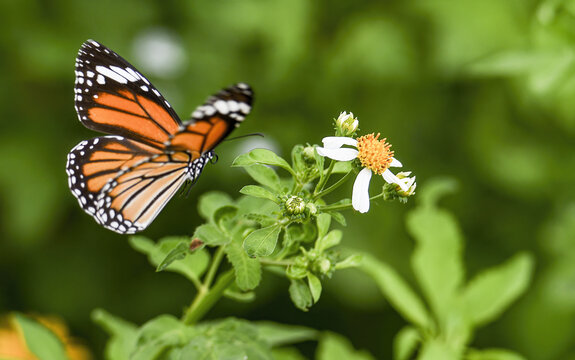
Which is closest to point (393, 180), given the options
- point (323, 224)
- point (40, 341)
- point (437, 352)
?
point (323, 224)

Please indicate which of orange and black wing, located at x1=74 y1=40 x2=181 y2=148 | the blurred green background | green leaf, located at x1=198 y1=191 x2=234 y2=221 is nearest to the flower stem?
green leaf, located at x1=198 y1=191 x2=234 y2=221

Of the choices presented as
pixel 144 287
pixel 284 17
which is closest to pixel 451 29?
pixel 284 17

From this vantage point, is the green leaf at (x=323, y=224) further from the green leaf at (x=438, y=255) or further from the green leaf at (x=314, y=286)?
the green leaf at (x=438, y=255)

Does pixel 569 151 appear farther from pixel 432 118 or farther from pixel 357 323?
pixel 357 323

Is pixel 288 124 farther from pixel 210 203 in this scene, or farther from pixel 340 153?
pixel 340 153

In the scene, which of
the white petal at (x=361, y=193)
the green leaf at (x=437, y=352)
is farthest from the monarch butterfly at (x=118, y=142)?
the green leaf at (x=437, y=352)

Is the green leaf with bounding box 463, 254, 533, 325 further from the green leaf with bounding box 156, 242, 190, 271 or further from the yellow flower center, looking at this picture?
the green leaf with bounding box 156, 242, 190, 271
